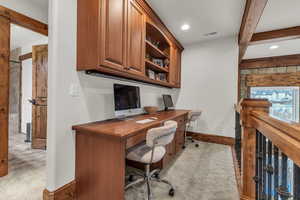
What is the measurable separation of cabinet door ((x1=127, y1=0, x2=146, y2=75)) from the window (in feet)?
15.5

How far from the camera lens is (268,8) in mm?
2307

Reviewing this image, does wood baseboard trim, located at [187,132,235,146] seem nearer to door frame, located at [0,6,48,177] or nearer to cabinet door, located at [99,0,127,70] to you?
cabinet door, located at [99,0,127,70]

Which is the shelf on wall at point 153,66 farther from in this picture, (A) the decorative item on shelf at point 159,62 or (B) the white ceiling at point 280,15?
(B) the white ceiling at point 280,15

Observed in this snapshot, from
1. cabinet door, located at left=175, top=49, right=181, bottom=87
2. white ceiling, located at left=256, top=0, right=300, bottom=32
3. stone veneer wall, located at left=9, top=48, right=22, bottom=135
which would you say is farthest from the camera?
stone veneer wall, located at left=9, top=48, right=22, bottom=135

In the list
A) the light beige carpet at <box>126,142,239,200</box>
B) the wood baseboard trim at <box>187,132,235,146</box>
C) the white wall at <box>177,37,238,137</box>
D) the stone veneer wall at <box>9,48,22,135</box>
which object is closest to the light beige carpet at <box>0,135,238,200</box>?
the light beige carpet at <box>126,142,239,200</box>

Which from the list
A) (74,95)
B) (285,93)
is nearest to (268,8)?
(74,95)

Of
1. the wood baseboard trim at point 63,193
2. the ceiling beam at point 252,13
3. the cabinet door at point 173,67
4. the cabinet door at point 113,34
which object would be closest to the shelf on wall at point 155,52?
the cabinet door at point 173,67

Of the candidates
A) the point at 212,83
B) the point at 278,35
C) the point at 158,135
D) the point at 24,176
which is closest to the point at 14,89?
the point at 24,176

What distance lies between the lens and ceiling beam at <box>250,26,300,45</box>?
110 inches

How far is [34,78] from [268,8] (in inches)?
170

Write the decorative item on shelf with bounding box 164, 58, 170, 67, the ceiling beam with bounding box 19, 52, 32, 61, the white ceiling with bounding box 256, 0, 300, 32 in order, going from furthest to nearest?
1. the ceiling beam with bounding box 19, 52, 32, 61
2. the decorative item on shelf with bounding box 164, 58, 170, 67
3. the white ceiling with bounding box 256, 0, 300, 32

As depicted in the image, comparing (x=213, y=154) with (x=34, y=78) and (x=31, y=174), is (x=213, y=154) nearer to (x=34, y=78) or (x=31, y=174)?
(x=31, y=174)

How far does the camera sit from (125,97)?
201cm

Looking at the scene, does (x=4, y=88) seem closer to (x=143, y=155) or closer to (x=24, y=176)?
(x=24, y=176)
